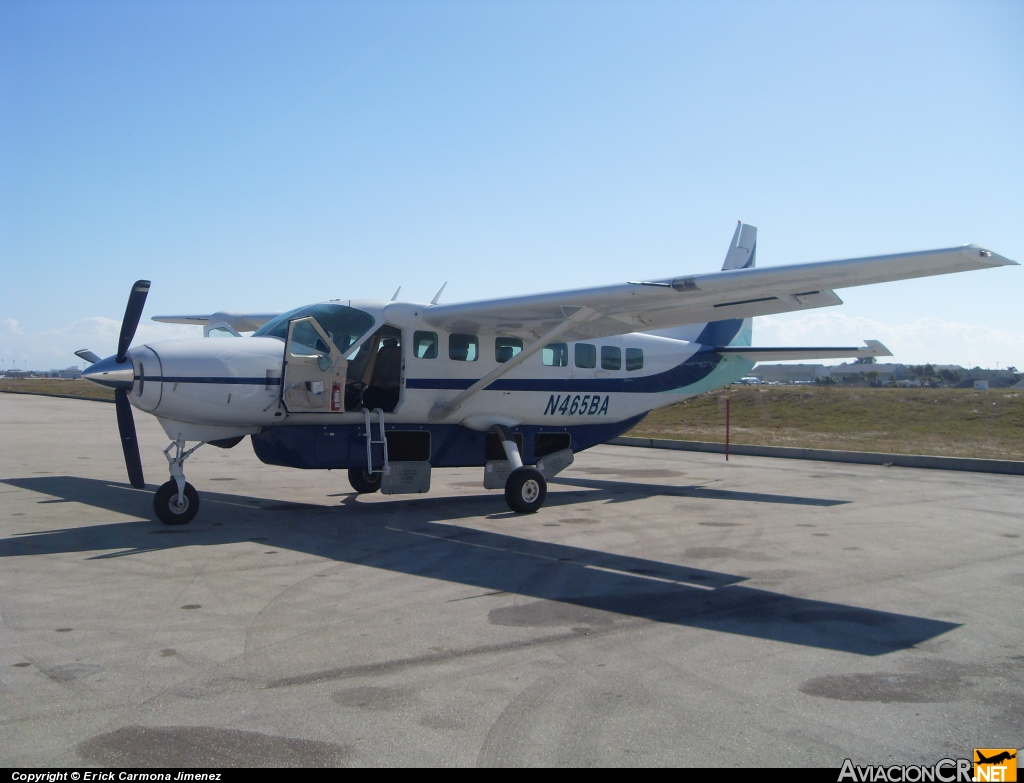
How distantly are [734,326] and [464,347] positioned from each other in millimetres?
6402

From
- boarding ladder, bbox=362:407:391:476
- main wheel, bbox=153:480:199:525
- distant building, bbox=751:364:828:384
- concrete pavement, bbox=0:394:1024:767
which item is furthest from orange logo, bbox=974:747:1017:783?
distant building, bbox=751:364:828:384

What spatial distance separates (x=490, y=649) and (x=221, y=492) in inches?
347

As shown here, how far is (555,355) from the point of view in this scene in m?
Answer: 12.9

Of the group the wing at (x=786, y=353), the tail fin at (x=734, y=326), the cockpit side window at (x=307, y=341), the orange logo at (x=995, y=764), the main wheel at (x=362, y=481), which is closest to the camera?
the orange logo at (x=995, y=764)

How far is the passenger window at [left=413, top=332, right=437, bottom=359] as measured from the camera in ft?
37.2

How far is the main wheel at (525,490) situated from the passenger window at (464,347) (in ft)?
6.11

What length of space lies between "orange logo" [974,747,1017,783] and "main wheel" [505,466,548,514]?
7681 millimetres

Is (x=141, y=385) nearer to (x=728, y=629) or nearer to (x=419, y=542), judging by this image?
(x=419, y=542)

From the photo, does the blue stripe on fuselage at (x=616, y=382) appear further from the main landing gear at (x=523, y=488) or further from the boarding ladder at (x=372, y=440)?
Result: the main landing gear at (x=523, y=488)

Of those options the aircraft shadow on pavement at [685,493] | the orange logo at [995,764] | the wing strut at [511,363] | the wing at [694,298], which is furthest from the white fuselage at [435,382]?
the orange logo at [995,764]

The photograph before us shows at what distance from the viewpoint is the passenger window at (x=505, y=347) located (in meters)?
12.3

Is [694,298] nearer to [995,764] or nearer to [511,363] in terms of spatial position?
[511,363]

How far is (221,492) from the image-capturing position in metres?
12.8

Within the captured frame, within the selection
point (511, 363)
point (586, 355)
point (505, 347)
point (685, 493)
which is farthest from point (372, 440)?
point (685, 493)
